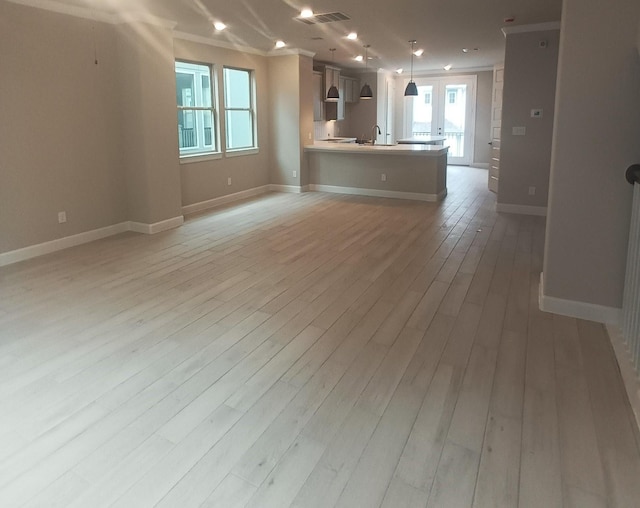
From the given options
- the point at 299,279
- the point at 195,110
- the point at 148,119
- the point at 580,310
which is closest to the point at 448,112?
the point at 195,110

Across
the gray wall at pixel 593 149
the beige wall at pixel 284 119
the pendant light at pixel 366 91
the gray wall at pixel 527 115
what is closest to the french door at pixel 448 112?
the pendant light at pixel 366 91

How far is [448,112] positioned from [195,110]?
7724mm

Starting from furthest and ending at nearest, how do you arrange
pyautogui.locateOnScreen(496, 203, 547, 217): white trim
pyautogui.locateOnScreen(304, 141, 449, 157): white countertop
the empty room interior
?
pyautogui.locateOnScreen(304, 141, 449, 157): white countertop → pyautogui.locateOnScreen(496, 203, 547, 217): white trim → the empty room interior

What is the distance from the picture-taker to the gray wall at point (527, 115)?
6.45 metres

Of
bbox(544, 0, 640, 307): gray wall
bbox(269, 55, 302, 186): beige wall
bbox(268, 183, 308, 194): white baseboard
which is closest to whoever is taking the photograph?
Result: bbox(544, 0, 640, 307): gray wall

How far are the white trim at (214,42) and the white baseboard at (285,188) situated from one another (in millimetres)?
2262

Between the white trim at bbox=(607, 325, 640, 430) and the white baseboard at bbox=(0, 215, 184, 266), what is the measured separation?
16.0ft

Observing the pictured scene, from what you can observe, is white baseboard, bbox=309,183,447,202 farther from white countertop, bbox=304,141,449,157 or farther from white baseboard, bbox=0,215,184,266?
white baseboard, bbox=0,215,184,266

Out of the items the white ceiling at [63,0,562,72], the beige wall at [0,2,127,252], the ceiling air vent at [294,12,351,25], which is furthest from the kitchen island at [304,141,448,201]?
the beige wall at [0,2,127,252]

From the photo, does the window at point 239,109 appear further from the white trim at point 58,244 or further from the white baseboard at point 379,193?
the white trim at point 58,244

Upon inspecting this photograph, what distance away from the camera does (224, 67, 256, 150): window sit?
25.7 feet

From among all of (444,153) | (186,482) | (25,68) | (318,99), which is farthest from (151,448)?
(318,99)

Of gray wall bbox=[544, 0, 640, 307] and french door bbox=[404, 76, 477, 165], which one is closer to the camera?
gray wall bbox=[544, 0, 640, 307]

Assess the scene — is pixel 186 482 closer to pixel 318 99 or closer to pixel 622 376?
pixel 622 376
